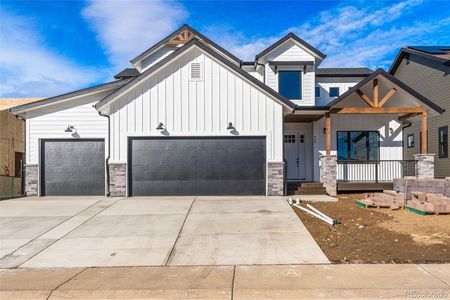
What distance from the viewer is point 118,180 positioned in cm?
1216

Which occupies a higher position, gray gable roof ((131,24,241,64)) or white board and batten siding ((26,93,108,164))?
gray gable roof ((131,24,241,64))

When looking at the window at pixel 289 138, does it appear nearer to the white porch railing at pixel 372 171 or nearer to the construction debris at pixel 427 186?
the white porch railing at pixel 372 171

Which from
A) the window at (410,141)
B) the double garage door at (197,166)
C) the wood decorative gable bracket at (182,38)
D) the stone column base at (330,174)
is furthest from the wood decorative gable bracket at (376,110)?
the wood decorative gable bracket at (182,38)

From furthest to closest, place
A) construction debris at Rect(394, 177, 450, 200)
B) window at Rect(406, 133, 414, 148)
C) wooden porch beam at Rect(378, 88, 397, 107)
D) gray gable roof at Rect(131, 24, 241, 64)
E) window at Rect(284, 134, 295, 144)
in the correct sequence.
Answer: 1. window at Rect(406, 133, 414, 148)
2. gray gable roof at Rect(131, 24, 241, 64)
3. window at Rect(284, 134, 295, 144)
4. wooden porch beam at Rect(378, 88, 397, 107)
5. construction debris at Rect(394, 177, 450, 200)

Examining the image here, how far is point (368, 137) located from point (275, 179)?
5.53 metres

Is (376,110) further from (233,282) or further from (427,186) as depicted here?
(233,282)

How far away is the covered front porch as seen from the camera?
13.1 m

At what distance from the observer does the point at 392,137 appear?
14.7 m

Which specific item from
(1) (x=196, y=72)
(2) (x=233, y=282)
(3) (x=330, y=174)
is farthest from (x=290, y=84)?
(2) (x=233, y=282)

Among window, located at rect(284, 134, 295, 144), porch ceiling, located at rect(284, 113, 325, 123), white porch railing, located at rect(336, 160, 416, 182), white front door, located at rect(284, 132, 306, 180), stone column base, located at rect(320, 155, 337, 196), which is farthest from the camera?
window, located at rect(284, 134, 295, 144)

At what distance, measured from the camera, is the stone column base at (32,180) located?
1287 cm

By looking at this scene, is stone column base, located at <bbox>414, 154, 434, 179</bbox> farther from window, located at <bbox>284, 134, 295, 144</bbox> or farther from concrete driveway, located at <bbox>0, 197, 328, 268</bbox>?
concrete driveway, located at <bbox>0, 197, 328, 268</bbox>

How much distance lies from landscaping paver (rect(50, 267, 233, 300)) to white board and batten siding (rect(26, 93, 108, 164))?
341 inches

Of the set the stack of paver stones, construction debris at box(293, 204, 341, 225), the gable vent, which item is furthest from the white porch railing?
the gable vent
